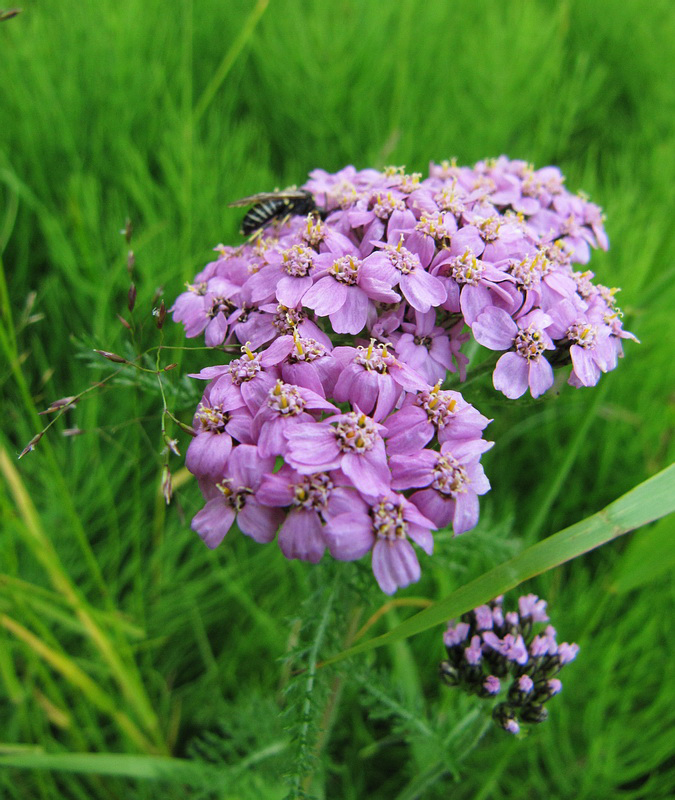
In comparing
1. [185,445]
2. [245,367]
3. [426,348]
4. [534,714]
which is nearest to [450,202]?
[426,348]

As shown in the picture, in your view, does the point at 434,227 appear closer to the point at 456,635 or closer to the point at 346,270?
the point at 346,270

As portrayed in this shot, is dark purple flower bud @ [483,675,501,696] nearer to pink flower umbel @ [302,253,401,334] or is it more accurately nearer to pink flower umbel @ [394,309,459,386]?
pink flower umbel @ [394,309,459,386]

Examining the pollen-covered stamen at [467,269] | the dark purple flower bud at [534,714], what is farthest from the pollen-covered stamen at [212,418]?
the dark purple flower bud at [534,714]

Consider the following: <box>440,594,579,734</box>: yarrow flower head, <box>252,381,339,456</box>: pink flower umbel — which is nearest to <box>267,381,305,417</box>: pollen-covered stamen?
<box>252,381,339,456</box>: pink flower umbel

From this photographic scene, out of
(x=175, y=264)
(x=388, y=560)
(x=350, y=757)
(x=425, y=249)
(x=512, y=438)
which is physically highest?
(x=425, y=249)

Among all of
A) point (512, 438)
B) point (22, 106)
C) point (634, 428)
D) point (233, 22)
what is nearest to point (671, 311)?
point (634, 428)

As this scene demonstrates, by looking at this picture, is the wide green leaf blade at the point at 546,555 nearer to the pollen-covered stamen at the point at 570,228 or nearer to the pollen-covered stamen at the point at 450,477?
the pollen-covered stamen at the point at 450,477

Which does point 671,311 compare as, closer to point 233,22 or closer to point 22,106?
point 233,22
